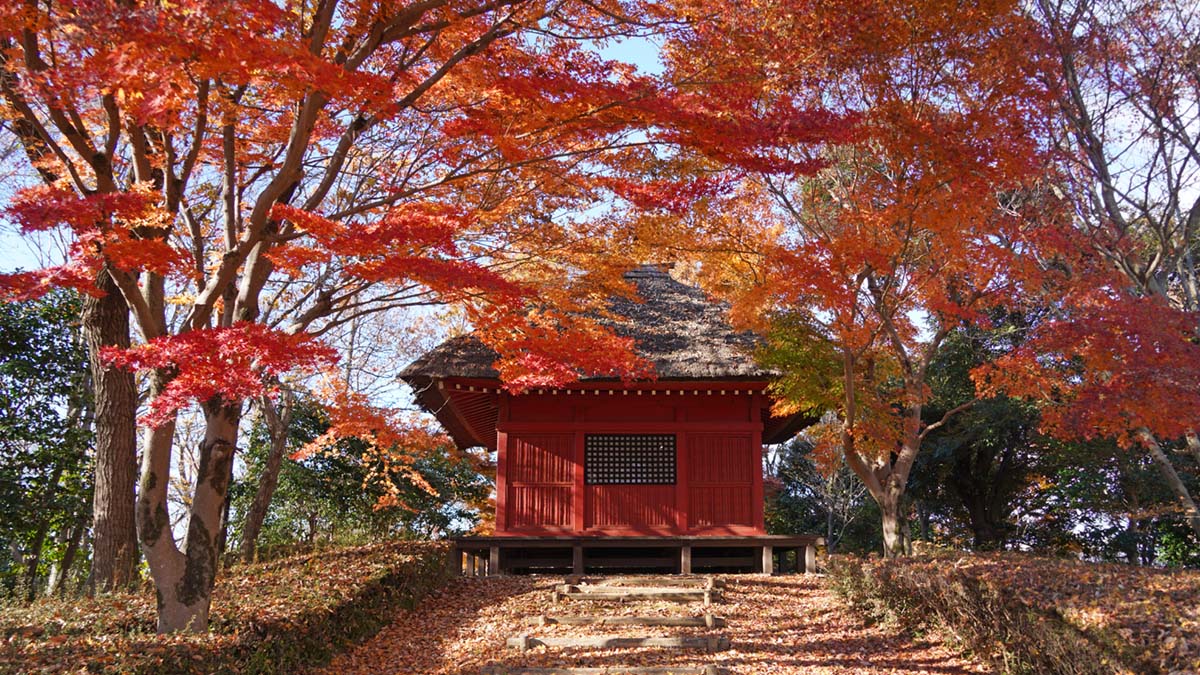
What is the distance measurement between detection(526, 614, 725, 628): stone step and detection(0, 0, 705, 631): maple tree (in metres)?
2.62

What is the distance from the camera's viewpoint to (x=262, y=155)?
8617 mm

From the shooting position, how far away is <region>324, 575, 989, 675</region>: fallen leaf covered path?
7.52m

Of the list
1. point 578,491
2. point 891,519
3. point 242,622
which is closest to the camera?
point 242,622

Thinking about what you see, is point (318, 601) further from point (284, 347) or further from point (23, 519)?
point (23, 519)

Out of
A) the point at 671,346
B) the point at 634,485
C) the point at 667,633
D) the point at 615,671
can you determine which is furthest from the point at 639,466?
the point at 615,671

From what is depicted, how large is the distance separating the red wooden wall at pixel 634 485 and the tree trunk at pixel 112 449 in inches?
223

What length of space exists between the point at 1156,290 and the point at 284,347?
28.0 feet

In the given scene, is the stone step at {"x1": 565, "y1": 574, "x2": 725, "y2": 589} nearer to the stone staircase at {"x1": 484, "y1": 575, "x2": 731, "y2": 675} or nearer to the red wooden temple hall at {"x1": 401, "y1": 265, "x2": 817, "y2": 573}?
the stone staircase at {"x1": 484, "y1": 575, "x2": 731, "y2": 675}

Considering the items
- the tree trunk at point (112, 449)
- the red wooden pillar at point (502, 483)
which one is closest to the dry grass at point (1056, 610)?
the red wooden pillar at point (502, 483)

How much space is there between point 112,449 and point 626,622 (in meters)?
5.71

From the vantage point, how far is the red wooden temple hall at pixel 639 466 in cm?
1324

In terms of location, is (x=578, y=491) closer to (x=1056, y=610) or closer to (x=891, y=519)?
(x=891, y=519)

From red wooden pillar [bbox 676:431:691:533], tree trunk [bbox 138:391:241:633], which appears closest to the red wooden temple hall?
red wooden pillar [bbox 676:431:691:533]

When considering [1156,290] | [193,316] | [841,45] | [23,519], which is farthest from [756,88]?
[23,519]
